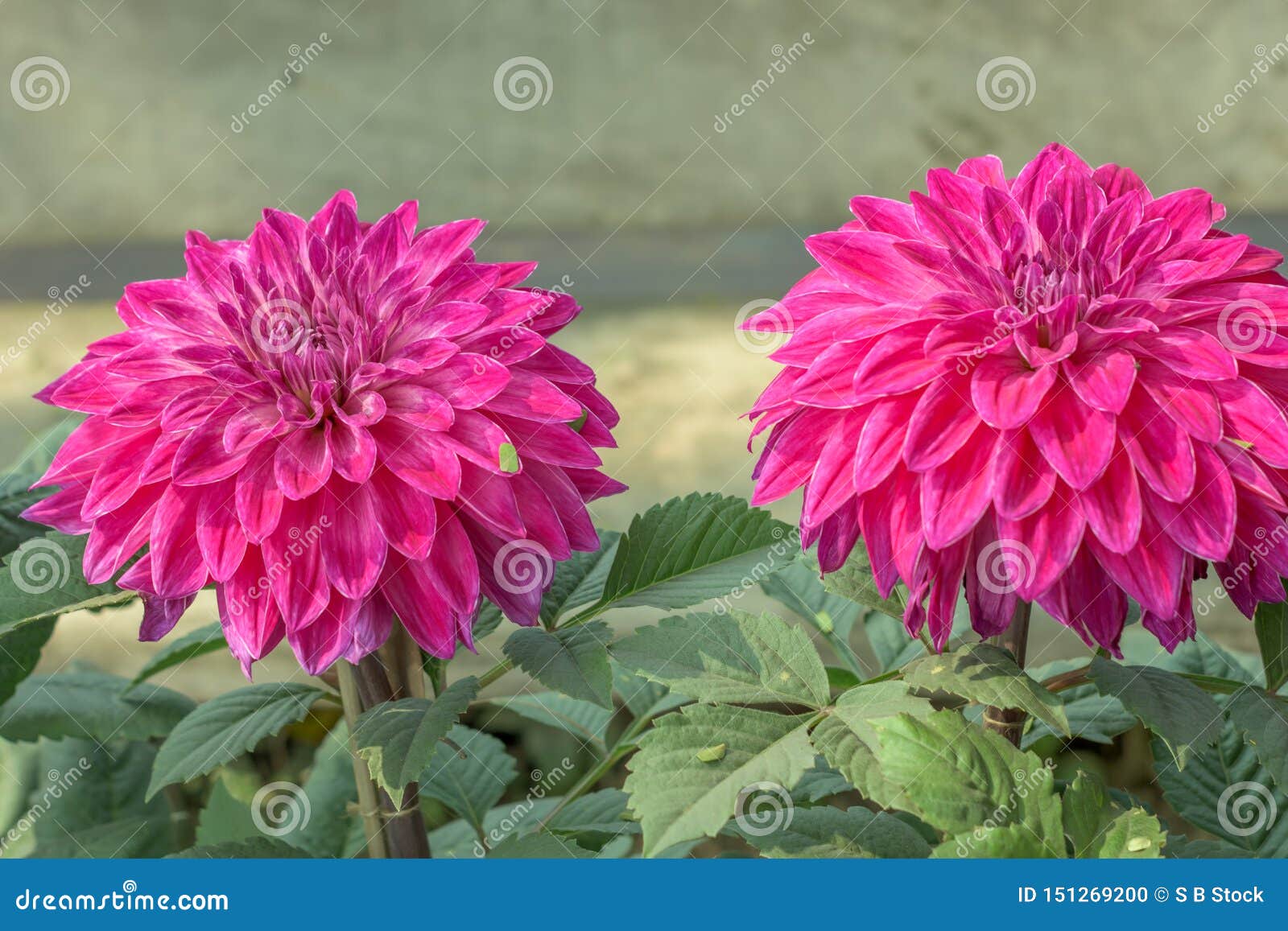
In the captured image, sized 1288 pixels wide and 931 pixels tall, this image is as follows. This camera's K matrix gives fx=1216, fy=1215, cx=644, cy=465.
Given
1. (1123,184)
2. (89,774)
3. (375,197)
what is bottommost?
(89,774)

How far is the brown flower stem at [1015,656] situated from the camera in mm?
450

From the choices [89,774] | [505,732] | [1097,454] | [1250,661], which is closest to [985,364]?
[1097,454]

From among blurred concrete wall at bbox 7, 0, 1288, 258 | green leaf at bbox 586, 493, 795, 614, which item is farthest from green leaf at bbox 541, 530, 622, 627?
blurred concrete wall at bbox 7, 0, 1288, 258

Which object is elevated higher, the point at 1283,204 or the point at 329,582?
the point at 1283,204

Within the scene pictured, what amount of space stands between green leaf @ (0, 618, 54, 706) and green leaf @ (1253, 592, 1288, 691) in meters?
0.55

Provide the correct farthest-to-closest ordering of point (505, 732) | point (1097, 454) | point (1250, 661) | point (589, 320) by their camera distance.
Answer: point (589, 320) < point (505, 732) < point (1250, 661) < point (1097, 454)

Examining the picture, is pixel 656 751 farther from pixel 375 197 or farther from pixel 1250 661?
pixel 375 197

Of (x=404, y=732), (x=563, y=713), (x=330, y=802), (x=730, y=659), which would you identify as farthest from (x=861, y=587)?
(x=330, y=802)

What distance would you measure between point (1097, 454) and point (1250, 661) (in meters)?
0.43

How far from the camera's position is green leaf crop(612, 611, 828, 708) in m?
0.45

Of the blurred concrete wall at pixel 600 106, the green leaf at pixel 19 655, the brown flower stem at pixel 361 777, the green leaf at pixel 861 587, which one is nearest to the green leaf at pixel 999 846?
the green leaf at pixel 861 587

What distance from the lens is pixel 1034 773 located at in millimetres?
413

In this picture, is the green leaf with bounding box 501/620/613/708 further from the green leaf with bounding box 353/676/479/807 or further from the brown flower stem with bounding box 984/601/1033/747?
the brown flower stem with bounding box 984/601/1033/747

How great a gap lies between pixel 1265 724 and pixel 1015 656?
0.09 metres
